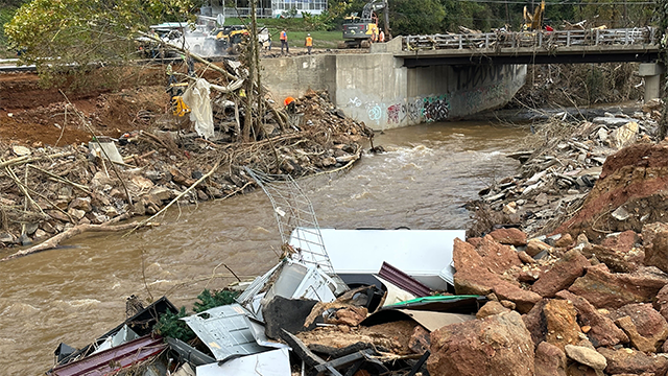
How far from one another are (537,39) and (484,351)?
88.7ft

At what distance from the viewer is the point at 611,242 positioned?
708 cm

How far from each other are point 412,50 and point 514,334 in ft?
90.1

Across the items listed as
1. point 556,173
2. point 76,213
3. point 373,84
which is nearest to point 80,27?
point 76,213

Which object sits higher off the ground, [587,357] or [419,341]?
[587,357]

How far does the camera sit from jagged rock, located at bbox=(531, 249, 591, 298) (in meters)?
5.77

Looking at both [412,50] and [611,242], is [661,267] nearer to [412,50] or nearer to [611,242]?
[611,242]

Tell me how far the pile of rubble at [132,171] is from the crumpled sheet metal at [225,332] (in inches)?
351

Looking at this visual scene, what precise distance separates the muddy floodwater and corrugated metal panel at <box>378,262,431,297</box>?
139 inches

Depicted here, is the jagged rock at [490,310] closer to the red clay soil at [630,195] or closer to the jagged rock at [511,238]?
the jagged rock at [511,238]

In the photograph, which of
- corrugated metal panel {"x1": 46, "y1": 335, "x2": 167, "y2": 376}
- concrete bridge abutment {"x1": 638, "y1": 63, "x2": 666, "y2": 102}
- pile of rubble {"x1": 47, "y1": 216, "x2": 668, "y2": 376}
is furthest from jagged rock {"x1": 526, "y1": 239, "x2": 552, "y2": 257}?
concrete bridge abutment {"x1": 638, "y1": 63, "x2": 666, "y2": 102}

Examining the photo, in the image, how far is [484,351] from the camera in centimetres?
404

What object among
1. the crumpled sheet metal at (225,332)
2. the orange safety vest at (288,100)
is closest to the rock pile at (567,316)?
the crumpled sheet metal at (225,332)

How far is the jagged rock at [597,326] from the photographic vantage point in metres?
4.76

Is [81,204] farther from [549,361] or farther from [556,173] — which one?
[549,361]
